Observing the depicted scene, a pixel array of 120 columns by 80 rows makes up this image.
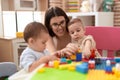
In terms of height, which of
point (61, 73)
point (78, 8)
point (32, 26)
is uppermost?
point (78, 8)

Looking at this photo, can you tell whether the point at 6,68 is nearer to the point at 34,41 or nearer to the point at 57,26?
the point at 34,41

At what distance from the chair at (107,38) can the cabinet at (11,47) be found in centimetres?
108

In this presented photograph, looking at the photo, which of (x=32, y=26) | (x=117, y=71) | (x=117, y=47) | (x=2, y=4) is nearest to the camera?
(x=117, y=71)

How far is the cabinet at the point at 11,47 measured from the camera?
2.03 meters

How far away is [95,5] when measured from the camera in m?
1.84

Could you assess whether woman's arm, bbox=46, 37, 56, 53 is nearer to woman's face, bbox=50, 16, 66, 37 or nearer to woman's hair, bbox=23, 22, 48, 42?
woman's face, bbox=50, 16, 66, 37

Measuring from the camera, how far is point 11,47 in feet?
6.68

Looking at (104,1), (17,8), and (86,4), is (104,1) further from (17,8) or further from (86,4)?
(17,8)

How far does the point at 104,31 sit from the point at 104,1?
866 millimetres

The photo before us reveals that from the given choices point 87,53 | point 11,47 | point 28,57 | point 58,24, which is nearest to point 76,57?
point 87,53

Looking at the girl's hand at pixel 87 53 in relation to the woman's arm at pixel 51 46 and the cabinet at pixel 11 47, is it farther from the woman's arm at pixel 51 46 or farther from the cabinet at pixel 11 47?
the cabinet at pixel 11 47

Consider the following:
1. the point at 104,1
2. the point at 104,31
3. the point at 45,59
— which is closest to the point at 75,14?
the point at 104,1

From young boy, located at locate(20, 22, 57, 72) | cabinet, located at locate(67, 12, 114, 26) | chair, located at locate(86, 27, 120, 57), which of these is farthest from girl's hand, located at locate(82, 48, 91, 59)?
cabinet, located at locate(67, 12, 114, 26)

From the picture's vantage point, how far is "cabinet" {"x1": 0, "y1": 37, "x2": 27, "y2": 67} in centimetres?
203
